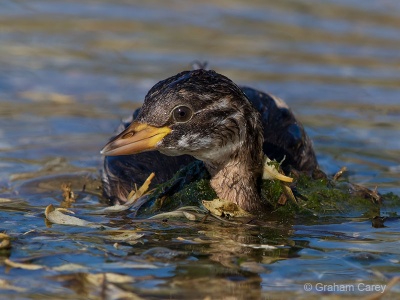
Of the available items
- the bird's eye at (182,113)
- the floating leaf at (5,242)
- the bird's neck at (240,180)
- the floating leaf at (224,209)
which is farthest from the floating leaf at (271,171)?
the floating leaf at (5,242)

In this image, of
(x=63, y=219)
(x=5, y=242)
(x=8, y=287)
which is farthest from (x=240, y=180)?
(x=8, y=287)

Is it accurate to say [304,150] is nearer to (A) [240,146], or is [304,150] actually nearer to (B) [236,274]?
(A) [240,146]

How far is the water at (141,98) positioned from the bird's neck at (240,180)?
0.35 meters

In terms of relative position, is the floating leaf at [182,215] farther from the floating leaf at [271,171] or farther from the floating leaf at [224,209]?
the floating leaf at [271,171]

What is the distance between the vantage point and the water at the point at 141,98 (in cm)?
673

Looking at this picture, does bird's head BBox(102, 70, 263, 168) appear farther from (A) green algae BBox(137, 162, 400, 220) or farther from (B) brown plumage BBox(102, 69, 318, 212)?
(A) green algae BBox(137, 162, 400, 220)

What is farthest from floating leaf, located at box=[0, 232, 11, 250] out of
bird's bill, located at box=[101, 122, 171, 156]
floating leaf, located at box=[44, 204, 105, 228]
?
bird's bill, located at box=[101, 122, 171, 156]

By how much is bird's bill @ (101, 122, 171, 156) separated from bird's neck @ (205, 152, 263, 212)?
66 cm

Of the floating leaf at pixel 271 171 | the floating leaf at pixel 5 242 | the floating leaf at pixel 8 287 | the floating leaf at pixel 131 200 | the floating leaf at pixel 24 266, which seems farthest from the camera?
the floating leaf at pixel 131 200

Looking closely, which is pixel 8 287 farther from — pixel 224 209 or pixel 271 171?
pixel 271 171

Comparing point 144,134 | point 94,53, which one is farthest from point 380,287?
point 94,53

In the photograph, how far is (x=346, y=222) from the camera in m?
8.26

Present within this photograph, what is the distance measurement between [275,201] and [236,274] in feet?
5.36

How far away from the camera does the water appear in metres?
6.73
